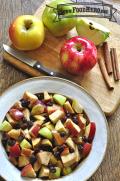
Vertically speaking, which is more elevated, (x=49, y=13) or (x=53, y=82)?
(x=49, y=13)

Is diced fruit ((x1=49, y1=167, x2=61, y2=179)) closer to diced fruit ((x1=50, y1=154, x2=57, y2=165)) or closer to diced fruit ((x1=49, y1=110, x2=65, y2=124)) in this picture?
diced fruit ((x1=50, y1=154, x2=57, y2=165))

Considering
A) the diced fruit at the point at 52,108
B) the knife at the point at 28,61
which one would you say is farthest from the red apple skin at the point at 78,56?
the diced fruit at the point at 52,108

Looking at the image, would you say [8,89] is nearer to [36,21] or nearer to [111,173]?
[36,21]

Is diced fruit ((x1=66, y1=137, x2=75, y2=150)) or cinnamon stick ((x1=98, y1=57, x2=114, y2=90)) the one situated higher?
cinnamon stick ((x1=98, y1=57, x2=114, y2=90))

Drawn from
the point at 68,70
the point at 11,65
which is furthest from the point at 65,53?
the point at 11,65

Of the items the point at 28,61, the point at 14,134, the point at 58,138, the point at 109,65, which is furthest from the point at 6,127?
the point at 109,65

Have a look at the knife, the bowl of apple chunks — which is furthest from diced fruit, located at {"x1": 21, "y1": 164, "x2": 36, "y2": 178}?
the knife

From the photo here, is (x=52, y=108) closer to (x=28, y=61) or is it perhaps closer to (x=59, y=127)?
(x=59, y=127)
